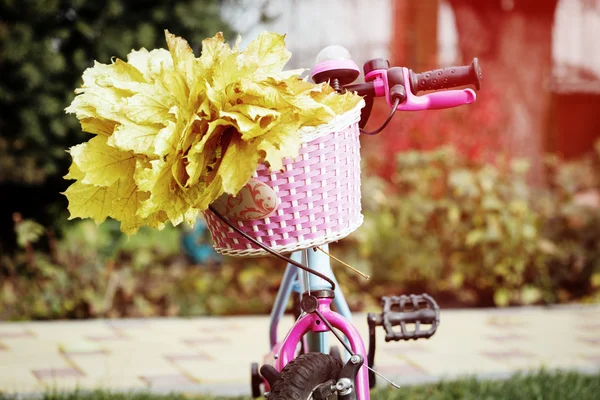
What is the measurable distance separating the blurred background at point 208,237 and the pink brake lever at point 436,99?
319cm

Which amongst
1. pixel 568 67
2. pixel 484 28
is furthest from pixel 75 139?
pixel 568 67

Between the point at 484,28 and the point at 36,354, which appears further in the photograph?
the point at 484,28

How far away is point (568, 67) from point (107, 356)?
22.3ft

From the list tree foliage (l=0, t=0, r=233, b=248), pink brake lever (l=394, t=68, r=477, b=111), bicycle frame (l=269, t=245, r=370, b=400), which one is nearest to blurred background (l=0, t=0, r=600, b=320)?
tree foliage (l=0, t=0, r=233, b=248)

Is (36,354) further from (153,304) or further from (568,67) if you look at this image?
(568,67)

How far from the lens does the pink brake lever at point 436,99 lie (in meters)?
1.88

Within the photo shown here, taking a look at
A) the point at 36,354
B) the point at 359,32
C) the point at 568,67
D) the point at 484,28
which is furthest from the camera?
the point at 568,67

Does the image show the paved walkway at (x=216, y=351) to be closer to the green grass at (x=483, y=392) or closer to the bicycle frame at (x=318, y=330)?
the green grass at (x=483, y=392)

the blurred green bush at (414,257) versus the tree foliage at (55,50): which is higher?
the tree foliage at (55,50)

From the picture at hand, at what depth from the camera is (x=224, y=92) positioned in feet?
5.01

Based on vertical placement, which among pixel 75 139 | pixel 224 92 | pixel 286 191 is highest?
pixel 75 139

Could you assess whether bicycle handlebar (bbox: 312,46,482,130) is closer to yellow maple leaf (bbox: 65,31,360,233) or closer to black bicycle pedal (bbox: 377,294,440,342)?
yellow maple leaf (bbox: 65,31,360,233)

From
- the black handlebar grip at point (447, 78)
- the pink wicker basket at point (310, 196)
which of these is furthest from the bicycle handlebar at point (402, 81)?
the pink wicker basket at point (310, 196)

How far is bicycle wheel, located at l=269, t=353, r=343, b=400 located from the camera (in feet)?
5.44
